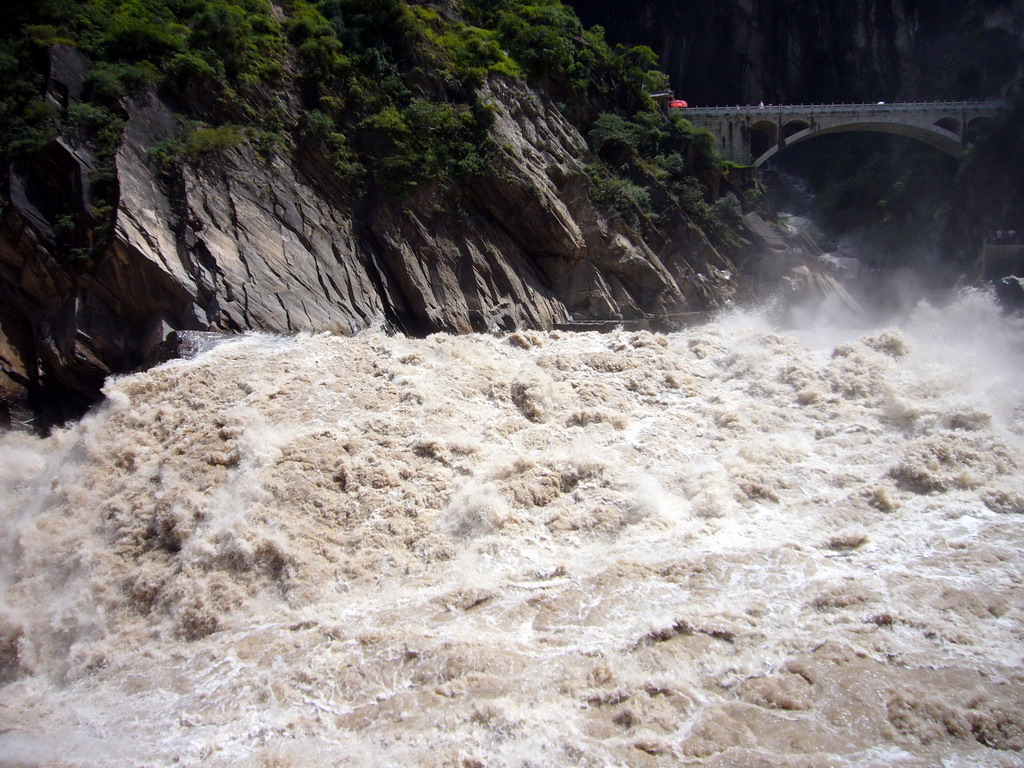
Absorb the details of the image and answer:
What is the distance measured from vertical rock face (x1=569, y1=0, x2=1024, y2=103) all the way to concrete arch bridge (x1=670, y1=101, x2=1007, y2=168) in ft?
15.4

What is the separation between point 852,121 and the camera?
1193 inches

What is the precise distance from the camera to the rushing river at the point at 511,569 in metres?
6.11

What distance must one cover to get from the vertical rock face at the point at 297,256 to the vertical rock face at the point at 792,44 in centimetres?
1957

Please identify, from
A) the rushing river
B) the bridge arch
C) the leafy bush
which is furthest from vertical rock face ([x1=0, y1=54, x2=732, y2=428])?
the bridge arch

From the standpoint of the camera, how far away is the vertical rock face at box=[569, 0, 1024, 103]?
3478 centimetres

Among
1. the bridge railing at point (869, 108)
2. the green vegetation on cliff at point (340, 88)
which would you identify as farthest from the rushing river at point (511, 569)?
the bridge railing at point (869, 108)

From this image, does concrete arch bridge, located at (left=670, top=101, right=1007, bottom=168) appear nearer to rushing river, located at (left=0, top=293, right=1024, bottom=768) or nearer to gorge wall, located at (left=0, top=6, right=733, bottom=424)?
gorge wall, located at (left=0, top=6, right=733, bottom=424)

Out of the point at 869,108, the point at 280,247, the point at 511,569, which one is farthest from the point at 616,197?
the point at 869,108

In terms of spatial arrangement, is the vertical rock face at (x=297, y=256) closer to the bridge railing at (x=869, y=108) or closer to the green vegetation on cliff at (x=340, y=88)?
the green vegetation on cliff at (x=340, y=88)

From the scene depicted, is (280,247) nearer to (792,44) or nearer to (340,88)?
(340,88)

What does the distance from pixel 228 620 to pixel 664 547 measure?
5.41 metres

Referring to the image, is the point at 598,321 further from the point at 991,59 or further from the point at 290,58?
the point at 991,59

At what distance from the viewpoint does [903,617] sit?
726cm

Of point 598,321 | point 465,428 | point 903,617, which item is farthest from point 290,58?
point 903,617
